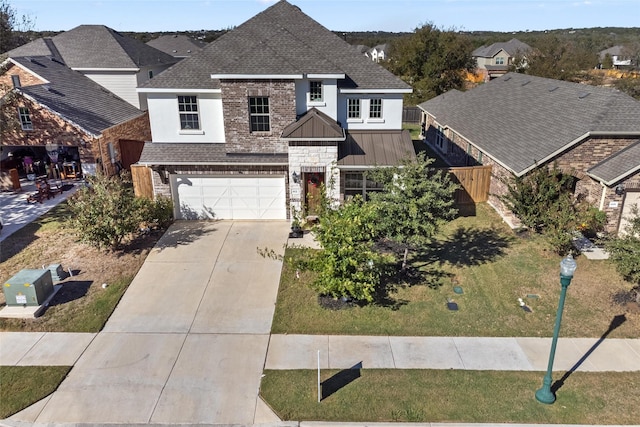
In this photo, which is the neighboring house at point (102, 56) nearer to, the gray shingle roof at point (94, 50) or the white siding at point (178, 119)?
the gray shingle roof at point (94, 50)

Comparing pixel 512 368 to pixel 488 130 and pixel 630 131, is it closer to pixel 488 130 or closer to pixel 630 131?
pixel 630 131

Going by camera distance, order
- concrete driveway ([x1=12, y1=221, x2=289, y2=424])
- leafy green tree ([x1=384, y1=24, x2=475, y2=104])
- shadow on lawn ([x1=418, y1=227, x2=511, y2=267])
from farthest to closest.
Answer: leafy green tree ([x1=384, y1=24, x2=475, y2=104])
shadow on lawn ([x1=418, y1=227, x2=511, y2=267])
concrete driveway ([x1=12, y1=221, x2=289, y2=424])

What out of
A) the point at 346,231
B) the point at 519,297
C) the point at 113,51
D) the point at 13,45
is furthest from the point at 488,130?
the point at 13,45

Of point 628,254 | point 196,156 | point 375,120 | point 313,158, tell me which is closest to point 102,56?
point 196,156

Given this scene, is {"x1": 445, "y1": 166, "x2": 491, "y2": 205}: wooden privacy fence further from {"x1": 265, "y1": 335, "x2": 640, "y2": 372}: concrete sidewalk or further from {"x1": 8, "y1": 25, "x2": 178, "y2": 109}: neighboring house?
{"x1": 8, "y1": 25, "x2": 178, "y2": 109}: neighboring house

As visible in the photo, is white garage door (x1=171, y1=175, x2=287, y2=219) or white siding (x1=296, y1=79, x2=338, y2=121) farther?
white garage door (x1=171, y1=175, x2=287, y2=219)

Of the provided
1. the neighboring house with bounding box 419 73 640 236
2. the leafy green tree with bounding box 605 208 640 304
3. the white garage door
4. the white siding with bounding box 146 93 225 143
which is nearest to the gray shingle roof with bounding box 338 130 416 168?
the white garage door
